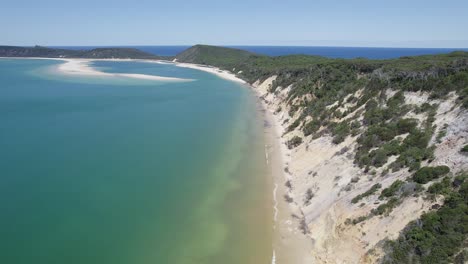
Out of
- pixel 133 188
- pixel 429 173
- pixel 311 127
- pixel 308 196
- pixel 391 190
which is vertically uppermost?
pixel 429 173

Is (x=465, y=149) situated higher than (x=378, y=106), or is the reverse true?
(x=378, y=106)

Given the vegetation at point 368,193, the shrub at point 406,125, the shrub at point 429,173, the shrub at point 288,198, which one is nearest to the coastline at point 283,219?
the shrub at point 288,198

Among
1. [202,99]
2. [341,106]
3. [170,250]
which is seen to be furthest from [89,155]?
[202,99]

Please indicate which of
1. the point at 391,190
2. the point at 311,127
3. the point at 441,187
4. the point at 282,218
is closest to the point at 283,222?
the point at 282,218

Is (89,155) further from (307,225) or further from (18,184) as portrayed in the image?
(307,225)

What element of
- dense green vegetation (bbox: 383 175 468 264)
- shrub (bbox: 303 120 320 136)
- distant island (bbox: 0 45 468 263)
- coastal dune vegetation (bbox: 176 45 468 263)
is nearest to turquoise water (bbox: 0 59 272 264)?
distant island (bbox: 0 45 468 263)

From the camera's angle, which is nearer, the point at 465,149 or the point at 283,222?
the point at 465,149

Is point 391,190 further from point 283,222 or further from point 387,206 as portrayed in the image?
point 283,222
